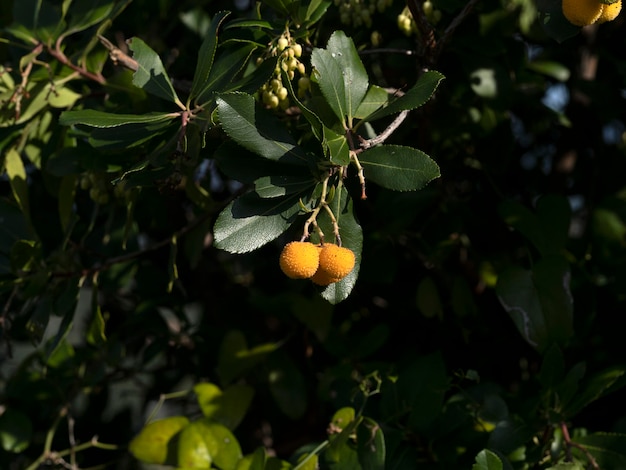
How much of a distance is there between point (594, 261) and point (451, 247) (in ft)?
1.07

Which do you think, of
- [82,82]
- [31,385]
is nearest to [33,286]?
[82,82]

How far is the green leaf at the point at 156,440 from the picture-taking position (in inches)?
59.1

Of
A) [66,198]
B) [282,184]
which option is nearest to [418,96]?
[282,184]

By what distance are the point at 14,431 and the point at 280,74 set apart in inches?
43.3

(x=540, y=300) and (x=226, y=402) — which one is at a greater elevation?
(x=540, y=300)

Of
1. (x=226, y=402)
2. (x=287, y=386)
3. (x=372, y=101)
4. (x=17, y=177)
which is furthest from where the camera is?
(x=287, y=386)

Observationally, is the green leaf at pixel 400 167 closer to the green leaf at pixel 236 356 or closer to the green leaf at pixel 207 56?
the green leaf at pixel 207 56

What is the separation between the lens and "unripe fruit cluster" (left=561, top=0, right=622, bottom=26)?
1.07 meters

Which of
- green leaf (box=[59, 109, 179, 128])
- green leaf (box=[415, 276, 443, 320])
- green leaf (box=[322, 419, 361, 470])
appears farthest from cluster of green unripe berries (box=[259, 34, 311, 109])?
green leaf (box=[415, 276, 443, 320])

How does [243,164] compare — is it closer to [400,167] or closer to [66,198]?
[400,167]

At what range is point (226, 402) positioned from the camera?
5.49ft

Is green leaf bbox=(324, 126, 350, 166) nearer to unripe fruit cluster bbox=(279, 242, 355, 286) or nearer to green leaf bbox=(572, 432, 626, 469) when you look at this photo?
unripe fruit cluster bbox=(279, 242, 355, 286)

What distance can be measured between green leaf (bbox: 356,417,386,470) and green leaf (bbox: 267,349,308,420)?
1.45ft

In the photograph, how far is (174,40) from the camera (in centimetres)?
226
